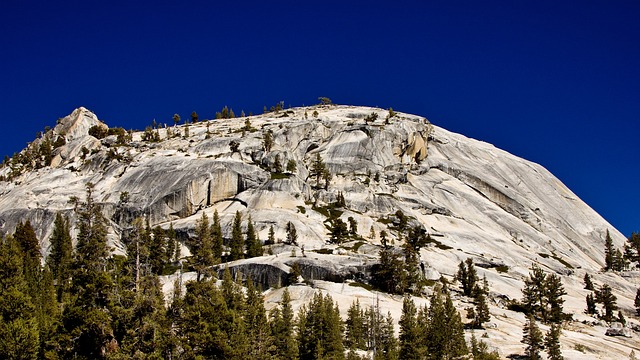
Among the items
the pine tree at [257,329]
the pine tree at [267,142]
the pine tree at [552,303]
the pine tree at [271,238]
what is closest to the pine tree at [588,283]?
the pine tree at [552,303]

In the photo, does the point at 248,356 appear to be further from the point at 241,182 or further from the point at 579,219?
the point at 579,219

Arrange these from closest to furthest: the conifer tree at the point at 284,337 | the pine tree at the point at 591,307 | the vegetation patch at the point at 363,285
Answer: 1. the conifer tree at the point at 284,337
2. the vegetation patch at the point at 363,285
3. the pine tree at the point at 591,307

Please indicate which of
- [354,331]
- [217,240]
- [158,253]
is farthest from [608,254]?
[158,253]

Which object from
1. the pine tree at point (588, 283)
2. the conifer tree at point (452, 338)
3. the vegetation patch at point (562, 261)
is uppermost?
the vegetation patch at point (562, 261)

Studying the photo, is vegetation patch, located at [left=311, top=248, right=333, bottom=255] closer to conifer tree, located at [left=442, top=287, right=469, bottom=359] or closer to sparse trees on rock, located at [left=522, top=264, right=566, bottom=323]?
sparse trees on rock, located at [left=522, top=264, right=566, bottom=323]

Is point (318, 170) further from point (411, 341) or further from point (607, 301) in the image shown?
point (411, 341)

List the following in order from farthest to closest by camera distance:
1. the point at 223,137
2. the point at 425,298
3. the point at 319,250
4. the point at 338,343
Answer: the point at 223,137, the point at 319,250, the point at 425,298, the point at 338,343

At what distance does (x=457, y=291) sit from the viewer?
117 m

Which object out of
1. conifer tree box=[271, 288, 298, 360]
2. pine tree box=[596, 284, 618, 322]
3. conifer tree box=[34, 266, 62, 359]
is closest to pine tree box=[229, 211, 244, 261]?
conifer tree box=[34, 266, 62, 359]

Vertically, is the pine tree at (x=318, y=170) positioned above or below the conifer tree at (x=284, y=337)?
above

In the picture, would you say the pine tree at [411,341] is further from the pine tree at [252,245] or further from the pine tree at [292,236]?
the pine tree at [292,236]

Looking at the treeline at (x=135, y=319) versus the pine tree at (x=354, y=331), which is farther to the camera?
the pine tree at (x=354, y=331)

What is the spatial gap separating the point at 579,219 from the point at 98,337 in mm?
193686

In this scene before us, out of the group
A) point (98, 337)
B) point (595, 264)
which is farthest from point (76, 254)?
point (595, 264)
